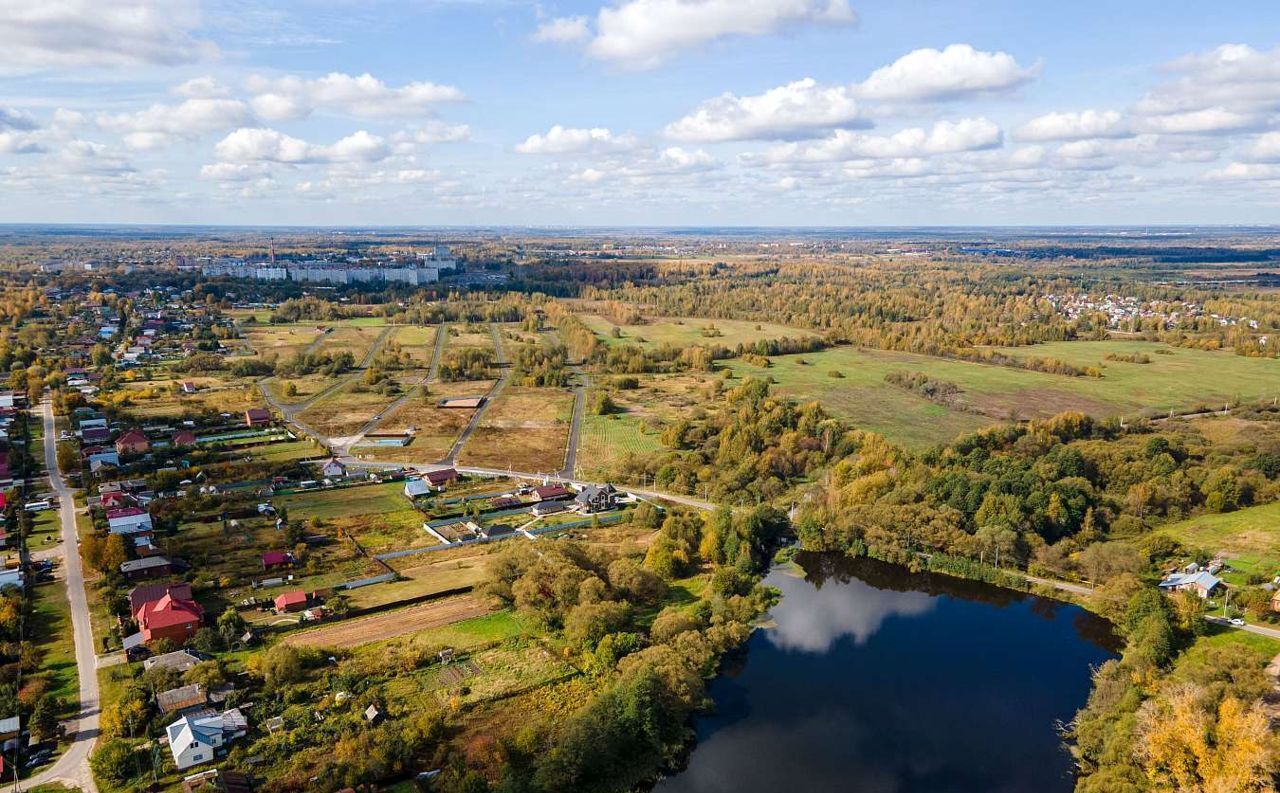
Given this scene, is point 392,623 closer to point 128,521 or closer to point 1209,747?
point 128,521

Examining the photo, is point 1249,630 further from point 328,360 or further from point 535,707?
point 328,360

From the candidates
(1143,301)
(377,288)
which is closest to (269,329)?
(377,288)

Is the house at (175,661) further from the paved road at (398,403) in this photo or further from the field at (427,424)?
the paved road at (398,403)

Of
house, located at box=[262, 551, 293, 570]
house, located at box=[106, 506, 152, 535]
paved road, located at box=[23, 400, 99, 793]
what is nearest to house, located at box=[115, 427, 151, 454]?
paved road, located at box=[23, 400, 99, 793]

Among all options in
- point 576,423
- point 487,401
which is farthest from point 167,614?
point 487,401

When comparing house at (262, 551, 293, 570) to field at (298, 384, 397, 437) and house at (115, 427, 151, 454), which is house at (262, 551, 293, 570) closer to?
house at (115, 427, 151, 454)

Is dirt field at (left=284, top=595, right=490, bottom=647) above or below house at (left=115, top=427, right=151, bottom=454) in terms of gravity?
below
